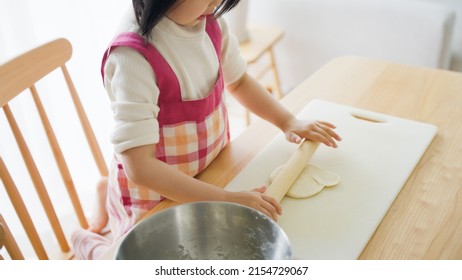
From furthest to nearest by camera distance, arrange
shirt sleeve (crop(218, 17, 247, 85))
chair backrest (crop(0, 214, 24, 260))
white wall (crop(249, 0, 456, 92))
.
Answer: white wall (crop(249, 0, 456, 92)) → shirt sleeve (crop(218, 17, 247, 85)) → chair backrest (crop(0, 214, 24, 260))

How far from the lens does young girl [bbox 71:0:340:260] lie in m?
0.71

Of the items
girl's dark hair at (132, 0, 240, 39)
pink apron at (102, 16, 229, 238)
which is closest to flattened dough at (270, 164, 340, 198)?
pink apron at (102, 16, 229, 238)

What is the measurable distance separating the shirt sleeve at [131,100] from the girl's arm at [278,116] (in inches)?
10.9

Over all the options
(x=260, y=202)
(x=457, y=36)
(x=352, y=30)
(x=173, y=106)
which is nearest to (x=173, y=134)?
(x=173, y=106)

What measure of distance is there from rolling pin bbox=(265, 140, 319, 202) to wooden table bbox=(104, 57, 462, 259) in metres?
0.09

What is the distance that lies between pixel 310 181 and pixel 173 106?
0.24 m

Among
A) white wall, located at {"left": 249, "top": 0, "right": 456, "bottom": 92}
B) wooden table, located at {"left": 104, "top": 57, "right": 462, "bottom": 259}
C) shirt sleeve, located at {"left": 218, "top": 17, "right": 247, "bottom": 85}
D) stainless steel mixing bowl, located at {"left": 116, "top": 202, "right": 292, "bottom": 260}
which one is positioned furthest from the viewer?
white wall, located at {"left": 249, "top": 0, "right": 456, "bottom": 92}

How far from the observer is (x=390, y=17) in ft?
5.76

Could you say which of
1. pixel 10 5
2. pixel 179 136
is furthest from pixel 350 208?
pixel 10 5

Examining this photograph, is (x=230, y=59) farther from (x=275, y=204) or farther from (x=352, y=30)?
(x=352, y=30)

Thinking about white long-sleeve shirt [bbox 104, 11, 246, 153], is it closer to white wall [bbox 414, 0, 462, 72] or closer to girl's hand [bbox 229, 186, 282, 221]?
girl's hand [bbox 229, 186, 282, 221]

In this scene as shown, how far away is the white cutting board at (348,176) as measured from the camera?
26.8 inches

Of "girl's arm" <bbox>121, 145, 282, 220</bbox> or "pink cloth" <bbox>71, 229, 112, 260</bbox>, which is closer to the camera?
"girl's arm" <bbox>121, 145, 282, 220</bbox>
